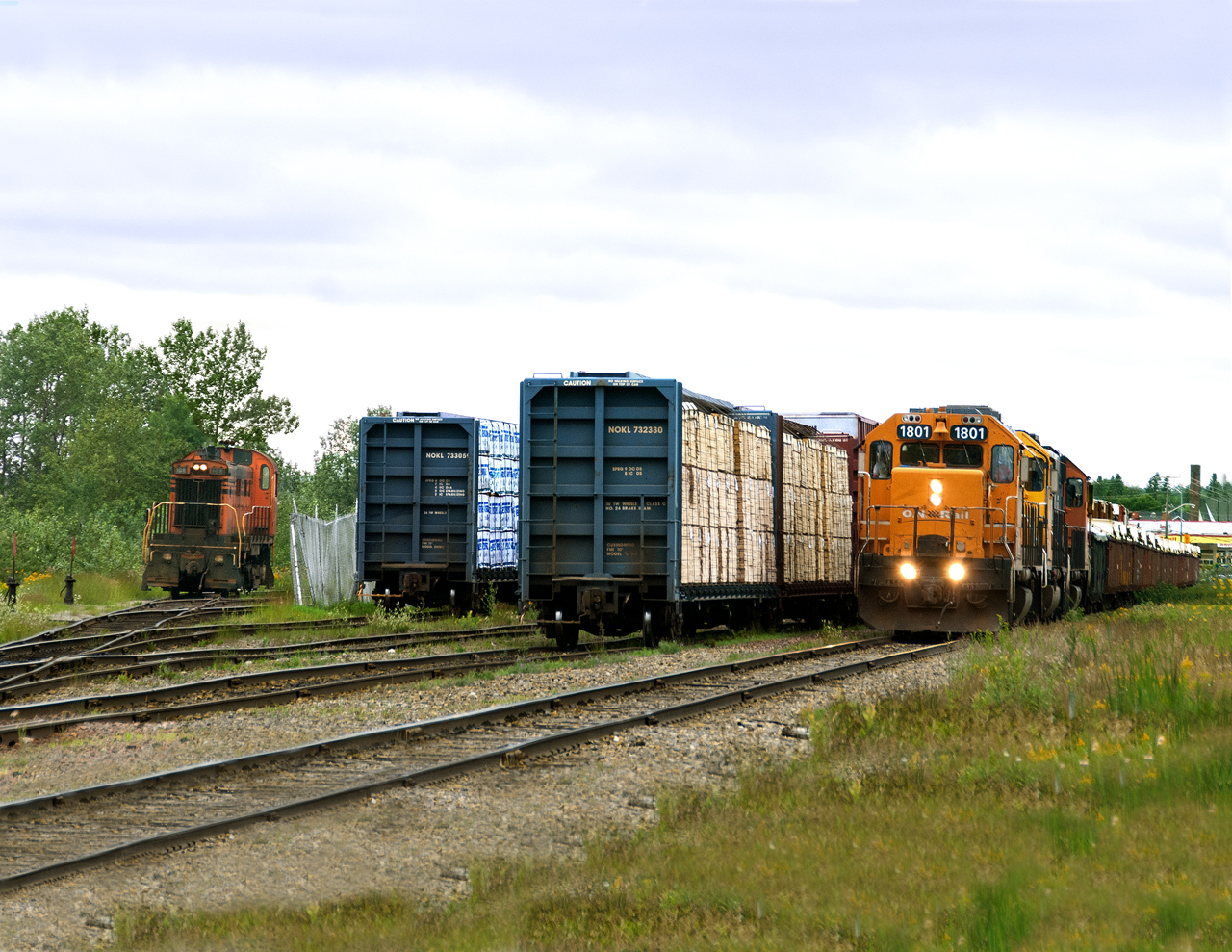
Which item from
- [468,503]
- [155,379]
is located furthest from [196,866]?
[155,379]

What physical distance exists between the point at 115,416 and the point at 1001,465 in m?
58.4

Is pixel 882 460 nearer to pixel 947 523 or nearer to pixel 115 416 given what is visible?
pixel 947 523

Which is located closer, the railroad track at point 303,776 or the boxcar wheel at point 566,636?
the railroad track at point 303,776

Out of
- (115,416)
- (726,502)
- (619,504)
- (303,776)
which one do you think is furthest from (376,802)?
(115,416)

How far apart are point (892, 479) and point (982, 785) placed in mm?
12867

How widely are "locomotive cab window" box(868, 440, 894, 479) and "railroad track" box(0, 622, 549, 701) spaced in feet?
22.4

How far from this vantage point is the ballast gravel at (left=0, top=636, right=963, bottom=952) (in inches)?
242

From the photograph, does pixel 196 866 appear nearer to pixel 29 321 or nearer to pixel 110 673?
pixel 110 673

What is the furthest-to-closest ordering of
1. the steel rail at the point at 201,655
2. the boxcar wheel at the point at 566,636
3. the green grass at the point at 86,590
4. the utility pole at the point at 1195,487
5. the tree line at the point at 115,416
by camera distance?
the utility pole at the point at 1195,487, the tree line at the point at 115,416, the green grass at the point at 86,590, the boxcar wheel at the point at 566,636, the steel rail at the point at 201,655

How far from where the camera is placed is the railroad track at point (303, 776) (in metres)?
7.12

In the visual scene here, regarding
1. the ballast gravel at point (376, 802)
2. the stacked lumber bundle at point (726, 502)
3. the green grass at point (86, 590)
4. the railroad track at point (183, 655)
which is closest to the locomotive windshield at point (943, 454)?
the stacked lumber bundle at point (726, 502)

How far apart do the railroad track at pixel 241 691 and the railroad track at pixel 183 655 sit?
102 cm

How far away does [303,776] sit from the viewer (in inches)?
354

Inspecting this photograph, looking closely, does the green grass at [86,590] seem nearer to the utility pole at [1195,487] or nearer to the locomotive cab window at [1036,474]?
the locomotive cab window at [1036,474]
